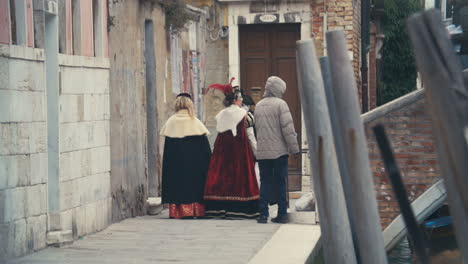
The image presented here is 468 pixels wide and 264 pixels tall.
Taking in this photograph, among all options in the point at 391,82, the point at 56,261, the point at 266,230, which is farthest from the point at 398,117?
the point at 391,82

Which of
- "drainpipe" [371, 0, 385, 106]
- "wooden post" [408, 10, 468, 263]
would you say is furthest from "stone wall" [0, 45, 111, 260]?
"drainpipe" [371, 0, 385, 106]

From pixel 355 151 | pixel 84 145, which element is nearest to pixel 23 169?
pixel 84 145

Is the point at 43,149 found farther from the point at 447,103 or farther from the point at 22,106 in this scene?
the point at 447,103

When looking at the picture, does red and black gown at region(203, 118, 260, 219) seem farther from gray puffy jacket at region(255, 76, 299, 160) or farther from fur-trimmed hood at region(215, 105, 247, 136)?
gray puffy jacket at region(255, 76, 299, 160)

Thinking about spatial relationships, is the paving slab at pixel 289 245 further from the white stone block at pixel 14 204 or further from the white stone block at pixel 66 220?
the white stone block at pixel 14 204

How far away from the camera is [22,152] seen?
9.27 metres

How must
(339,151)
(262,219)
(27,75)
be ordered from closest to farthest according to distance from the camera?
(339,151) < (27,75) < (262,219)

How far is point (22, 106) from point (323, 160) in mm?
5413

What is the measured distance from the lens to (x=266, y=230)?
11.7 metres

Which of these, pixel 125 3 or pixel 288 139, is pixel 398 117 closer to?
pixel 288 139

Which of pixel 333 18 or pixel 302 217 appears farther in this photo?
pixel 333 18

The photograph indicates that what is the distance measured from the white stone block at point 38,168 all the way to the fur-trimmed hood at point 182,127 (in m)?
3.40

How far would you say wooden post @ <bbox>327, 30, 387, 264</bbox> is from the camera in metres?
4.07

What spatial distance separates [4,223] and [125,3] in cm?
476
